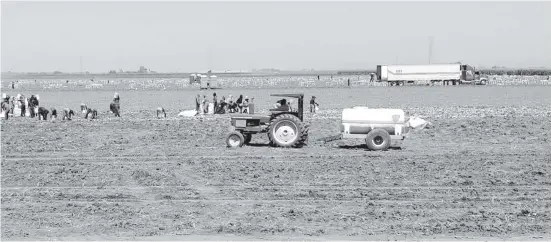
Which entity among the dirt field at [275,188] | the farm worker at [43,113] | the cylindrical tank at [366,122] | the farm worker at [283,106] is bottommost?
the dirt field at [275,188]

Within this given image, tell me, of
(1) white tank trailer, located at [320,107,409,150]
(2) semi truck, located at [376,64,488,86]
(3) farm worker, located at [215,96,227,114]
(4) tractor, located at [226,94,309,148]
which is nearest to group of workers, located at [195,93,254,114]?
(3) farm worker, located at [215,96,227,114]

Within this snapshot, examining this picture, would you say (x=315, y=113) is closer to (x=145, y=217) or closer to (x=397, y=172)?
(x=397, y=172)

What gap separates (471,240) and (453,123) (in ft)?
48.7

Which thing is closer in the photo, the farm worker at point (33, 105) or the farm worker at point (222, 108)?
the farm worker at point (33, 105)

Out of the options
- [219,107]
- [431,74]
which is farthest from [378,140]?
[431,74]

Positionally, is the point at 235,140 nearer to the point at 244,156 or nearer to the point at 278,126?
the point at 278,126

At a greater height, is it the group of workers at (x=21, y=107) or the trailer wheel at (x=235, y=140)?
the group of workers at (x=21, y=107)

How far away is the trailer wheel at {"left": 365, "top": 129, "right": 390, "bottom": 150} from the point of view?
17.0 meters

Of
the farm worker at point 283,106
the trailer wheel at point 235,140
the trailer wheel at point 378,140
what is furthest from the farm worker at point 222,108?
the trailer wheel at point 378,140

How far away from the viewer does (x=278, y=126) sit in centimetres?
1775

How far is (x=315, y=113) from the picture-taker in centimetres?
2958

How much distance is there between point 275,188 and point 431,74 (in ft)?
207

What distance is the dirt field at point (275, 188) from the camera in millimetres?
9852

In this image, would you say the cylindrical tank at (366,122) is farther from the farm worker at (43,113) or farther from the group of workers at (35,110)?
the farm worker at (43,113)
